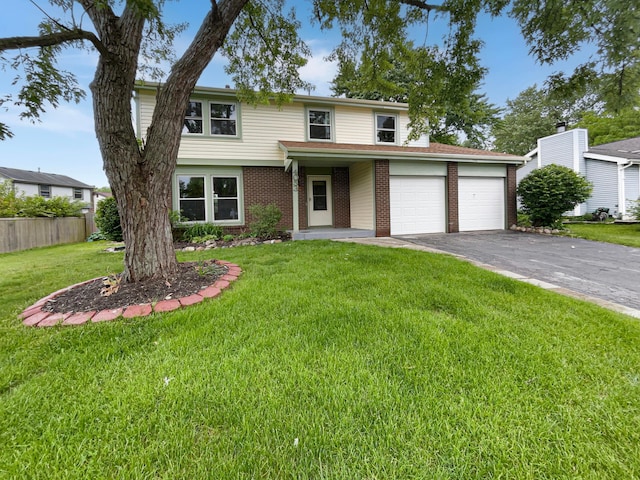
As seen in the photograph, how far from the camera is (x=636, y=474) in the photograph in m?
1.18

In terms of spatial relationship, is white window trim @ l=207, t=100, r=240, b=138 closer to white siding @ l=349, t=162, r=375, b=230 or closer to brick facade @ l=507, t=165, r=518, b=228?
white siding @ l=349, t=162, r=375, b=230

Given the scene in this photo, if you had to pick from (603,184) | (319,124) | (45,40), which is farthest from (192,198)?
(603,184)

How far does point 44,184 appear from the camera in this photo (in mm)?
24797

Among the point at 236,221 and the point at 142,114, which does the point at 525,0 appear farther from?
the point at 142,114

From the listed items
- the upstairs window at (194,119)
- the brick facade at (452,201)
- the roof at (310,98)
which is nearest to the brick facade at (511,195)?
the brick facade at (452,201)

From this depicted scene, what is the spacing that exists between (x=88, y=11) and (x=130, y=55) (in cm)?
70

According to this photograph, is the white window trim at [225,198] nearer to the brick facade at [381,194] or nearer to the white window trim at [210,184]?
the white window trim at [210,184]

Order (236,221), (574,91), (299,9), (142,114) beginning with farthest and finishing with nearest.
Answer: (236,221) → (142,114) → (299,9) → (574,91)

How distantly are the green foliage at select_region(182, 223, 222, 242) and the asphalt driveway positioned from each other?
6.33 metres

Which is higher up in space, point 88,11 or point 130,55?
point 88,11

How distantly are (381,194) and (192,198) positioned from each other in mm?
6320

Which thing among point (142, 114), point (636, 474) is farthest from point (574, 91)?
point (142, 114)

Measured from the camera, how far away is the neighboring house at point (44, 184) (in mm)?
23112

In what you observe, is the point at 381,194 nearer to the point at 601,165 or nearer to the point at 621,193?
the point at 621,193
